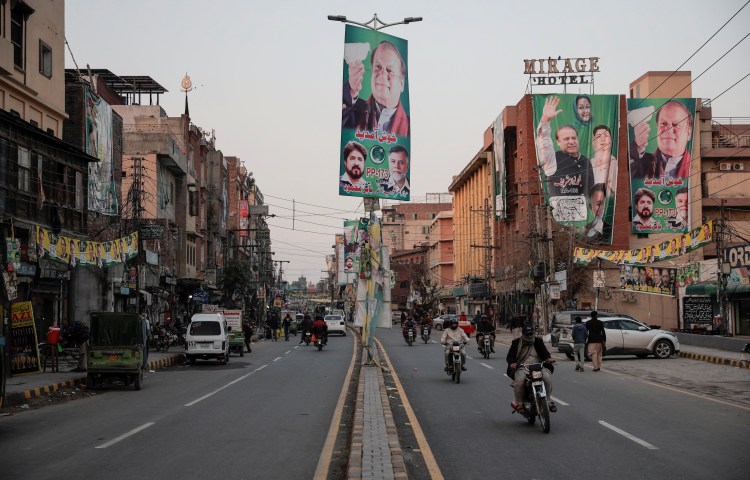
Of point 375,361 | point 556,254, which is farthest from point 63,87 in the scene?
point 556,254

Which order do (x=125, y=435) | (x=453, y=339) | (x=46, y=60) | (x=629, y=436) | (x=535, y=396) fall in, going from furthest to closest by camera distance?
1. (x=46, y=60)
2. (x=453, y=339)
3. (x=535, y=396)
4. (x=125, y=435)
5. (x=629, y=436)

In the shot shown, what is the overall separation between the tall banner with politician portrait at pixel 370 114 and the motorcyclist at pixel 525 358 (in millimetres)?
13443

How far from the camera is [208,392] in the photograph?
19938 millimetres

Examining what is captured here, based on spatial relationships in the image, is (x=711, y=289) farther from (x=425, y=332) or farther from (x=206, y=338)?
(x=206, y=338)

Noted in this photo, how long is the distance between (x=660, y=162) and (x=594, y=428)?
68003 mm

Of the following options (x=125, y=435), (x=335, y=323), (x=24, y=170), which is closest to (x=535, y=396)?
(x=125, y=435)

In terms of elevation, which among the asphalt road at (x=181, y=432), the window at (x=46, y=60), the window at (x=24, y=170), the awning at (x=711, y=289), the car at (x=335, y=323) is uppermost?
the window at (x=46, y=60)

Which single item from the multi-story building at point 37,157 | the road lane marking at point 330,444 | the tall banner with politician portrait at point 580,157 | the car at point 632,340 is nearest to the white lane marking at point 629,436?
the road lane marking at point 330,444

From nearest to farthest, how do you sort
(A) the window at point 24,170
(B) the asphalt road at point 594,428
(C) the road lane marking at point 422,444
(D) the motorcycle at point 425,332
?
(C) the road lane marking at point 422,444 < (B) the asphalt road at point 594,428 < (A) the window at point 24,170 < (D) the motorcycle at point 425,332

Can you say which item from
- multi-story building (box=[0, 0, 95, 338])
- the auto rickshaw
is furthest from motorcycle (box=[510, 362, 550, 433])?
multi-story building (box=[0, 0, 95, 338])

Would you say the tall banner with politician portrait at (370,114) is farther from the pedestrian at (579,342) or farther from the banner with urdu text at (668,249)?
the banner with urdu text at (668,249)

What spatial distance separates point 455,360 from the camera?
21125 mm

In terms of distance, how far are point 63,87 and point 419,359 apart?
18.6 m

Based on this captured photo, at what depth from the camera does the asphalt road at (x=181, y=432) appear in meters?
9.69
